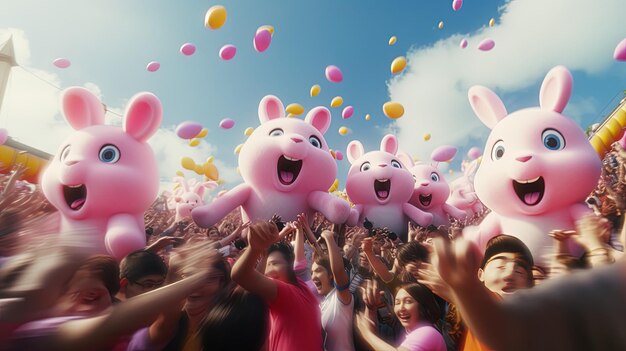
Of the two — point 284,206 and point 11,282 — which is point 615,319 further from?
point 284,206

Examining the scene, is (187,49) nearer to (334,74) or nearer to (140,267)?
(334,74)

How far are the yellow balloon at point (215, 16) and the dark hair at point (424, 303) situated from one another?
459 centimetres

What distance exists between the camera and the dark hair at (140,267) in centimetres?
198

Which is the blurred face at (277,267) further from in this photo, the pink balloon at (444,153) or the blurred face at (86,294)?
the pink balloon at (444,153)

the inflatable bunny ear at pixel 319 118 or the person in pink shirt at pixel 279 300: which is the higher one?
the inflatable bunny ear at pixel 319 118

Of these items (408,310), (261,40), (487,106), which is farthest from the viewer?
(261,40)

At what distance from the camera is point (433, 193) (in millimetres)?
6961

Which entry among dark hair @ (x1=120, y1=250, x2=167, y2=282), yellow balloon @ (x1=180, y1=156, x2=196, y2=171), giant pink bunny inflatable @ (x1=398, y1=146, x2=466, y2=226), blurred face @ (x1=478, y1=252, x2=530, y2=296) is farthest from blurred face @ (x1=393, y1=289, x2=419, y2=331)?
yellow balloon @ (x1=180, y1=156, x2=196, y2=171)

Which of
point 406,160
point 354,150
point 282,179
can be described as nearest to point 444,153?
point 406,160

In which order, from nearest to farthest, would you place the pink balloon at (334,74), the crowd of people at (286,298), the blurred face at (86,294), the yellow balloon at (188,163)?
the crowd of people at (286,298) < the blurred face at (86,294) < the pink balloon at (334,74) < the yellow balloon at (188,163)

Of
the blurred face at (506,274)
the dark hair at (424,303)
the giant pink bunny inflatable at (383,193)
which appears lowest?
the dark hair at (424,303)

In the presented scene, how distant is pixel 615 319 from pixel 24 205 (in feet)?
12.3

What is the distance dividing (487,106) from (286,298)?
12.6ft

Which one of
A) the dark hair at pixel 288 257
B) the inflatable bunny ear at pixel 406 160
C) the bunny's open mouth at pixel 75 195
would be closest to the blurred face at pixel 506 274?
the dark hair at pixel 288 257
